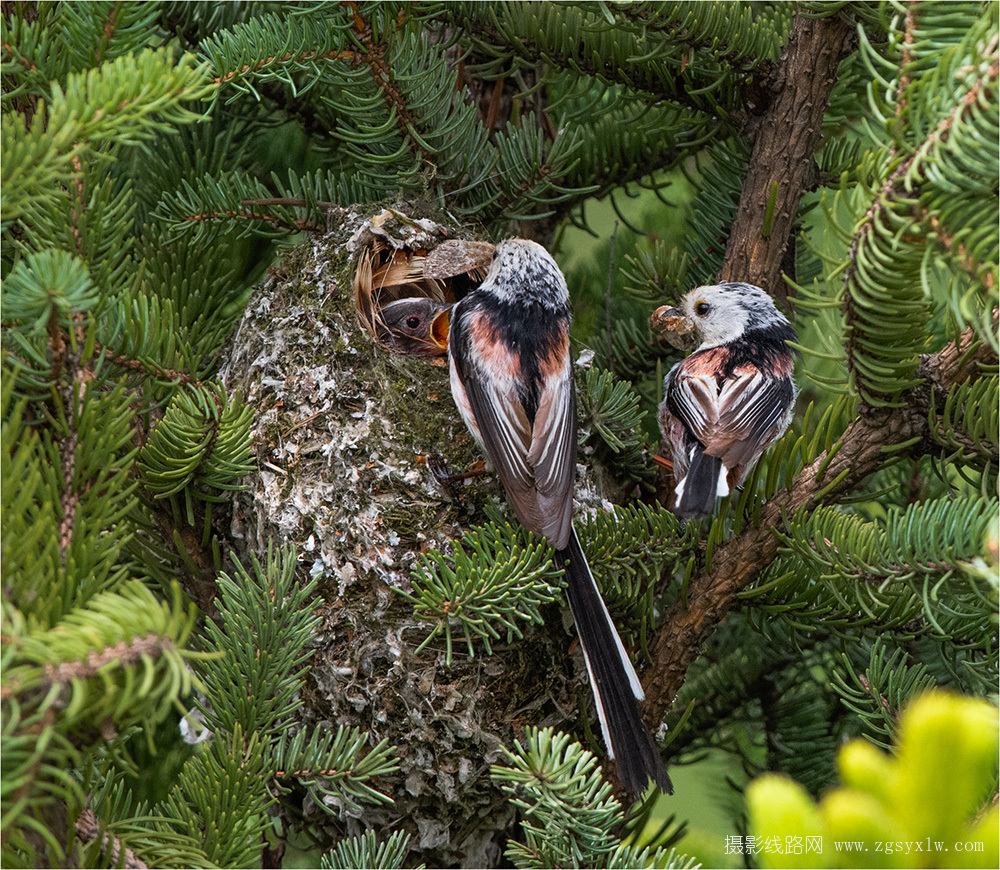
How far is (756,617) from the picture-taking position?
190 cm

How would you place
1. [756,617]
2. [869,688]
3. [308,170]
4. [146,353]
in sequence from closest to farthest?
[146,353], [869,688], [756,617], [308,170]

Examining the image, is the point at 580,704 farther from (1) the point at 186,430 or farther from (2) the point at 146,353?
(2) the point at 146,353

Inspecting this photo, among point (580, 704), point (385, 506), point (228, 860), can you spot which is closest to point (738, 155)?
point (385, 506)

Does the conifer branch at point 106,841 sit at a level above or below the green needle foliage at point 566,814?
below

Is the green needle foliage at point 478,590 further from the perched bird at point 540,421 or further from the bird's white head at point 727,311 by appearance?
the bird's white head at point 727,311

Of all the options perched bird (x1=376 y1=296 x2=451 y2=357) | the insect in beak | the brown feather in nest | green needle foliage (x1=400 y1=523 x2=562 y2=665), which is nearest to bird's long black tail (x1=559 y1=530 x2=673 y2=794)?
green needle foliage (x1=400 y1=523 x2=562 y2=665)

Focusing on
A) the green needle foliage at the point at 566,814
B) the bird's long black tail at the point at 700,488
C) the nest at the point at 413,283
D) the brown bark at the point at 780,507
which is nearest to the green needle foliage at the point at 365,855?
the green needle foliage at the point at 566,814

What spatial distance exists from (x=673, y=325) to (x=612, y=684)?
1006 mm

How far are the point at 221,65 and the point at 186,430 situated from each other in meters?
0.63

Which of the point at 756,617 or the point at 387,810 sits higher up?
the point at 756,617

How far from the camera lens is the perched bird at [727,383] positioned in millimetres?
2047

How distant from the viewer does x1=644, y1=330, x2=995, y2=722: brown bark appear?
1.37m

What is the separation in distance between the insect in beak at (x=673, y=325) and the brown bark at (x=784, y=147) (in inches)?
6.9

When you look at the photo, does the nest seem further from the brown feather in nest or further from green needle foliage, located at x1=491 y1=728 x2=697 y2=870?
green needle foliage, located at x1=491 y1=728 x2=697 y2=870
